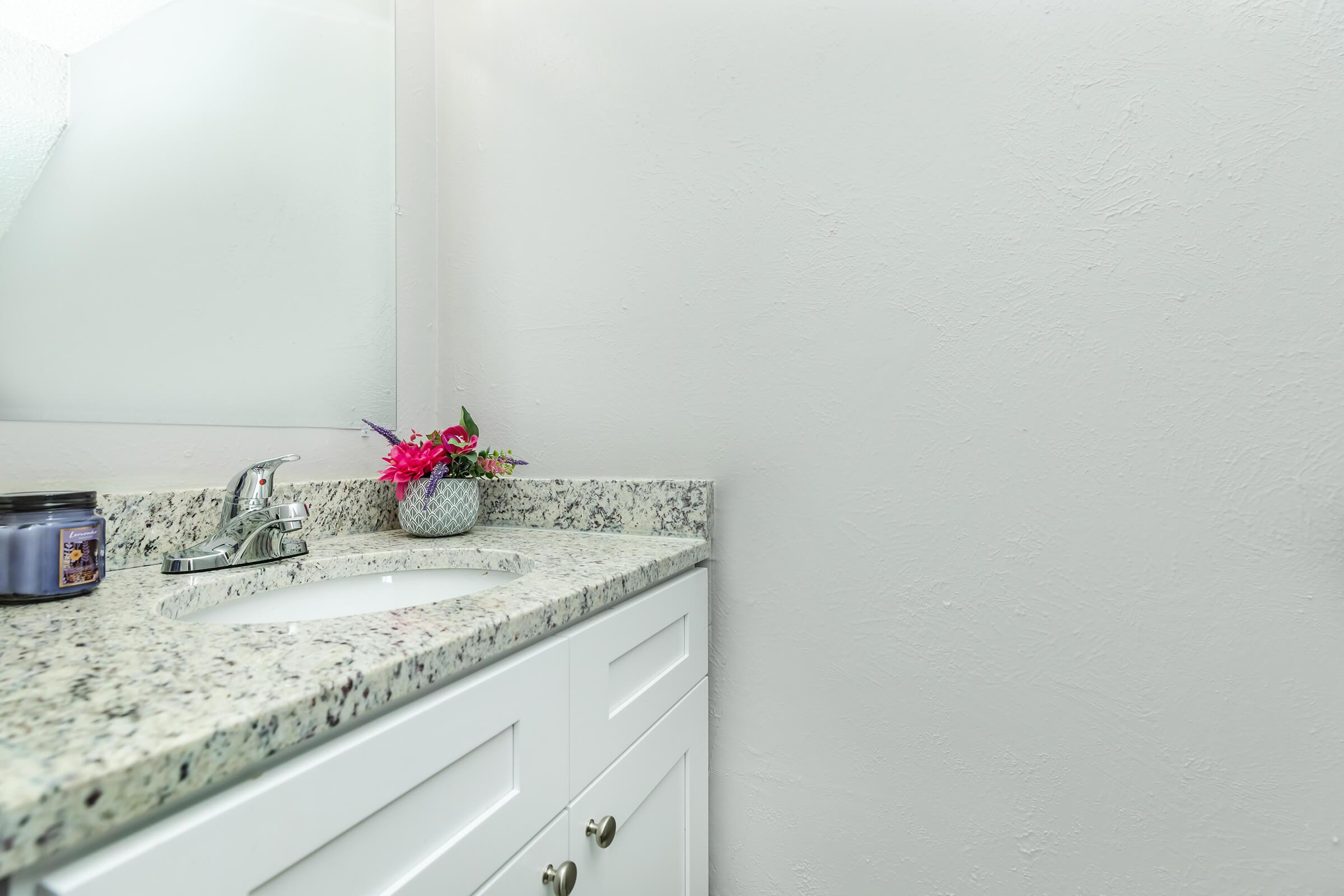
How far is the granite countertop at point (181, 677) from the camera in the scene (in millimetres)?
271

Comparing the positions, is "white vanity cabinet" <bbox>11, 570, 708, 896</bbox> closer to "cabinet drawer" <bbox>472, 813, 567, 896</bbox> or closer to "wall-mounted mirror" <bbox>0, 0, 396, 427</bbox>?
"cabinet drawer" <bbox>472, 813, 567, 896</bbox>

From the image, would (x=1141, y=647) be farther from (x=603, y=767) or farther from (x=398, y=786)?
(x=398, y=786)

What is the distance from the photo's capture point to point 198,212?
2.75 feet

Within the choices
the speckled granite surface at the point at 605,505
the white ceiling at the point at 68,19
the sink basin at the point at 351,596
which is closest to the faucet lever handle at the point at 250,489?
the sink basin at the point at 351,596

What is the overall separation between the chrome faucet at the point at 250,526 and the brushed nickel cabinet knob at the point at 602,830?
0.47 metres

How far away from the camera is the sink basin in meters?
0.70

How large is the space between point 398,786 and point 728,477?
663 mm

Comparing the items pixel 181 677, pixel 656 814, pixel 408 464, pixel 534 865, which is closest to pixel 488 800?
pixel 534 865

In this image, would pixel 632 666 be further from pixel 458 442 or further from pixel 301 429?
pixel 301 429

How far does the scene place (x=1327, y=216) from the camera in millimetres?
713

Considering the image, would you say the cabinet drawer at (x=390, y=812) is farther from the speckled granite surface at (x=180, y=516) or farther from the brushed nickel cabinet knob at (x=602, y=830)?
the speckled granite surface at (x=180, y=516)

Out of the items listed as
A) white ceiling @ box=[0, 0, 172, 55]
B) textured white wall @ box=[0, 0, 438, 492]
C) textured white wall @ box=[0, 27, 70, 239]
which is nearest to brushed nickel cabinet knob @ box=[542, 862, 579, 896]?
textured white wall @ box=[0, 0, 438, 492]

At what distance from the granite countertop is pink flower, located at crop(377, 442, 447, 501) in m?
0.26

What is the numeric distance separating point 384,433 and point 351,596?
0.93ft
